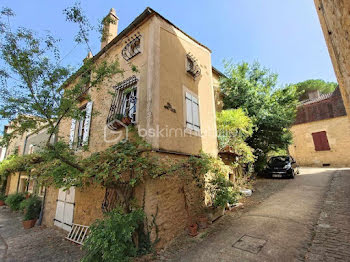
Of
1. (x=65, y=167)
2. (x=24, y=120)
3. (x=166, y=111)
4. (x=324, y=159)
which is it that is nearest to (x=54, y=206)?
(x=65, y=167)

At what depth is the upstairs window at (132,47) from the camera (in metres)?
5.97

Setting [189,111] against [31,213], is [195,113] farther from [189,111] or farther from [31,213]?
[31,213]

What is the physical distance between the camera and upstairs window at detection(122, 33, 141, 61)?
19.6 ft

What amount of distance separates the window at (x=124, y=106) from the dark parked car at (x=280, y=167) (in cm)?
946

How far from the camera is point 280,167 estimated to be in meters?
10.1

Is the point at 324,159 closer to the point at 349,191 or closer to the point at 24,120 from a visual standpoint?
the point at 349,191

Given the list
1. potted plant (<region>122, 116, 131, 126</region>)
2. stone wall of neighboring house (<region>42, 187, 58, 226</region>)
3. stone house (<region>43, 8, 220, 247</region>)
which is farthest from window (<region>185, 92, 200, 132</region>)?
stone wall of neighboring house (<region>42, 187, 58, 226</region>)

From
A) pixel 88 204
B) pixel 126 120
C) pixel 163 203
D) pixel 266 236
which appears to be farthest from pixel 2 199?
pixel 266 236

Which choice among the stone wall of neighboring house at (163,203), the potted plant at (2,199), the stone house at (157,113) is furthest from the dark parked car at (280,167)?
the potted plant at (2,199)

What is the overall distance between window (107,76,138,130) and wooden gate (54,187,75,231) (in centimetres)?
338

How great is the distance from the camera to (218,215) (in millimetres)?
5543

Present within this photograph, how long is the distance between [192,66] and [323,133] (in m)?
16.2

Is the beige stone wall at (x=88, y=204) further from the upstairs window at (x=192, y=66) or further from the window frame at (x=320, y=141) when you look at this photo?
the window frame at (x=320, y=141)

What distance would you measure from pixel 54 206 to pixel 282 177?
12.4 metres
